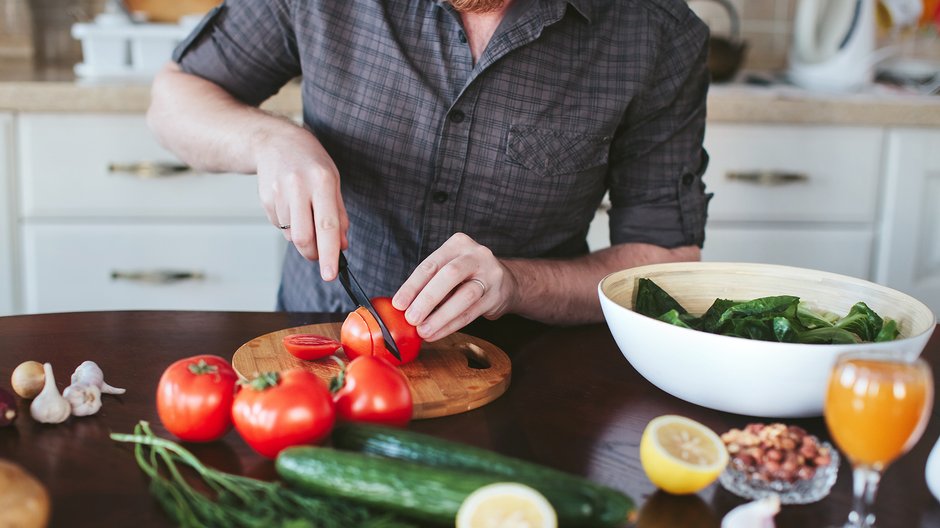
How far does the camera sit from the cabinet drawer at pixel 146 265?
2225mm

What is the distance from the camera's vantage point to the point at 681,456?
758 millimetres

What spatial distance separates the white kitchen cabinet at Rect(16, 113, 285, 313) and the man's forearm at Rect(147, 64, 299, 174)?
754 mm

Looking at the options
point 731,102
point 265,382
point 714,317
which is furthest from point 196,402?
point 731,102

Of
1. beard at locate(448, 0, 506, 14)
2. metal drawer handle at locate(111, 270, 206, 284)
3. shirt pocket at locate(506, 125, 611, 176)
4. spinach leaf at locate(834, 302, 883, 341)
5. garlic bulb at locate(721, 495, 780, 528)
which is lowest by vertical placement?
metal drawer handle at locate(111, 270, 206, 284)

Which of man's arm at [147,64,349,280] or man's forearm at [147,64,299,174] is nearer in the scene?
man's arm at [147,64,349,280]

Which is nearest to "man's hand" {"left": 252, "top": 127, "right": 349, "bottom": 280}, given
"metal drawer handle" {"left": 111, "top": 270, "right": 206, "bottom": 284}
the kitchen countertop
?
the kitchen countertop

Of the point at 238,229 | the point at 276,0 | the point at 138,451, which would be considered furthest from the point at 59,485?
the point at 238,229

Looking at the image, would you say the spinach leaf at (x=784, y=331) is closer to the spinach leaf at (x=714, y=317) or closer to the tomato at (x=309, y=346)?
the spinach leaf at (x=714, y=317)

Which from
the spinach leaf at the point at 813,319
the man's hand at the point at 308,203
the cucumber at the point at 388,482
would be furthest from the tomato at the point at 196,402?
the spinach leaf at the point at 813,319

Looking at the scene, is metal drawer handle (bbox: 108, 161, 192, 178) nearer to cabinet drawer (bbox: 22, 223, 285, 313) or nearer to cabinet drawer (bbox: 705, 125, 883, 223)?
cabinet drawer (bbox: 22, 223, 285, 313)

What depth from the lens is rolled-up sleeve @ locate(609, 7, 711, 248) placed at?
1.43m

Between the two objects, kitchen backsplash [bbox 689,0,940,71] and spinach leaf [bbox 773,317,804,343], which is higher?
kitchen backsplash [bbox 689,0,940,71]

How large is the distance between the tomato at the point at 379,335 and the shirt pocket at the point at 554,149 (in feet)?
1.34

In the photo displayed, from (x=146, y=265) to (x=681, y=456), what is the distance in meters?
1.74
